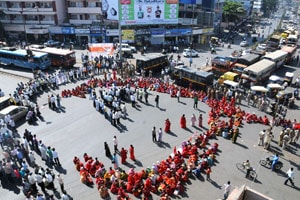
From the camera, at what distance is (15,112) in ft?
75.7

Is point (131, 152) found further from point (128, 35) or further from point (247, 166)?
point (128, 35)

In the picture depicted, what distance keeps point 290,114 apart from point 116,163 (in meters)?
17.9

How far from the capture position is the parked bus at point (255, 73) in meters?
31.2

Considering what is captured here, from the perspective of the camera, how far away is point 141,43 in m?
51.2

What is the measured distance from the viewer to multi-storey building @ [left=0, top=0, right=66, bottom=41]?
52281mm

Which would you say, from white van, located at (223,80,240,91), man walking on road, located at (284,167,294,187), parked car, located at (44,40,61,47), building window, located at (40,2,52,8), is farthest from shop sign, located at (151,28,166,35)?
man walking on road, located at (284,167,294,187)

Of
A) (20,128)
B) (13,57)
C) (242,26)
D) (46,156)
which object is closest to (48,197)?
(46,156)

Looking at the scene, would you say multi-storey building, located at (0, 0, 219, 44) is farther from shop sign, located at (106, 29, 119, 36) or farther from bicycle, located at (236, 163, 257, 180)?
bicycle, located at (236, 163, 257, 180)

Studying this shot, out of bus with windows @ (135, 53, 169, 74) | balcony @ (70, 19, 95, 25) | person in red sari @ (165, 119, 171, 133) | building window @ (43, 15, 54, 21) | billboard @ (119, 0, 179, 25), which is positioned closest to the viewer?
person in red sari @ (165, 119, 171, 133)

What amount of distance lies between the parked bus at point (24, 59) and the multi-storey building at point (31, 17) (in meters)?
15.7

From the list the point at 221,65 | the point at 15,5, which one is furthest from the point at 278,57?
the point at 15,5

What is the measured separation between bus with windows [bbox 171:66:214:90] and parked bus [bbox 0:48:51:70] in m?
17.4

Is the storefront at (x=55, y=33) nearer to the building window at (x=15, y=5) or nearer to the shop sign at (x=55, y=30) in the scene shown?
the shop sign at (x=55, y=30)

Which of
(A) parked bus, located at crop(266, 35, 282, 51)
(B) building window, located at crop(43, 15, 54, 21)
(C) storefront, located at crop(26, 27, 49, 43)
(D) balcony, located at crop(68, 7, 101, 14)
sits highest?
(D) balcony, located at crop(68, 7, 101, 14)
